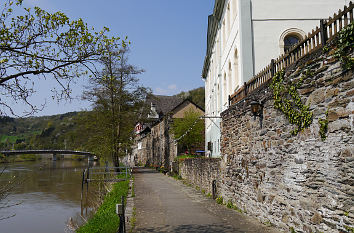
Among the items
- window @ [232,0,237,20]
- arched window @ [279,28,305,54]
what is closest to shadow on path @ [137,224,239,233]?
arched window @ [279,28,305,54]

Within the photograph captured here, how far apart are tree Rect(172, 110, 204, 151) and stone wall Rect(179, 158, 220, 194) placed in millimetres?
8554

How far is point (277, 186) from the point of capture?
283 inches

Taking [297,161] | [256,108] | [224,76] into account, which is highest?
[224,76]

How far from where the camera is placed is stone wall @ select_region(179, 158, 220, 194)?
13.1 meters

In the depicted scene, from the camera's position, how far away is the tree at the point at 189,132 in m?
30.4

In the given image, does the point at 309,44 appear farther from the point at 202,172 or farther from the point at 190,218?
the point at 202,172

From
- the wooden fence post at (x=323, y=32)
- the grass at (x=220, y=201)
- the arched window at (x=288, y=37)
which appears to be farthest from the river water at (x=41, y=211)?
the arched window at (x=288, y=37)

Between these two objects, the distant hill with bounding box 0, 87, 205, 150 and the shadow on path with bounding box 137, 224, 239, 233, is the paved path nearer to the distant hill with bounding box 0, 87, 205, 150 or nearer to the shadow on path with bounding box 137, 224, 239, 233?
the shadow on path with bounding box 137, 224, 239, 233

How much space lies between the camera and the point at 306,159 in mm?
5934

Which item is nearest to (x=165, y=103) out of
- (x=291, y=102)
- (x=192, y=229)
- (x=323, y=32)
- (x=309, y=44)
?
(x=192, y=229)

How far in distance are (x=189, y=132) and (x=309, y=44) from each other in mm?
24905

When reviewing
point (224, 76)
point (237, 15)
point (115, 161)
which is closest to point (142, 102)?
point (115, 161)

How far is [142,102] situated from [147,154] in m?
18.8

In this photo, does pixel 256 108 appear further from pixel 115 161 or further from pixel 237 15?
pixel 115 161
